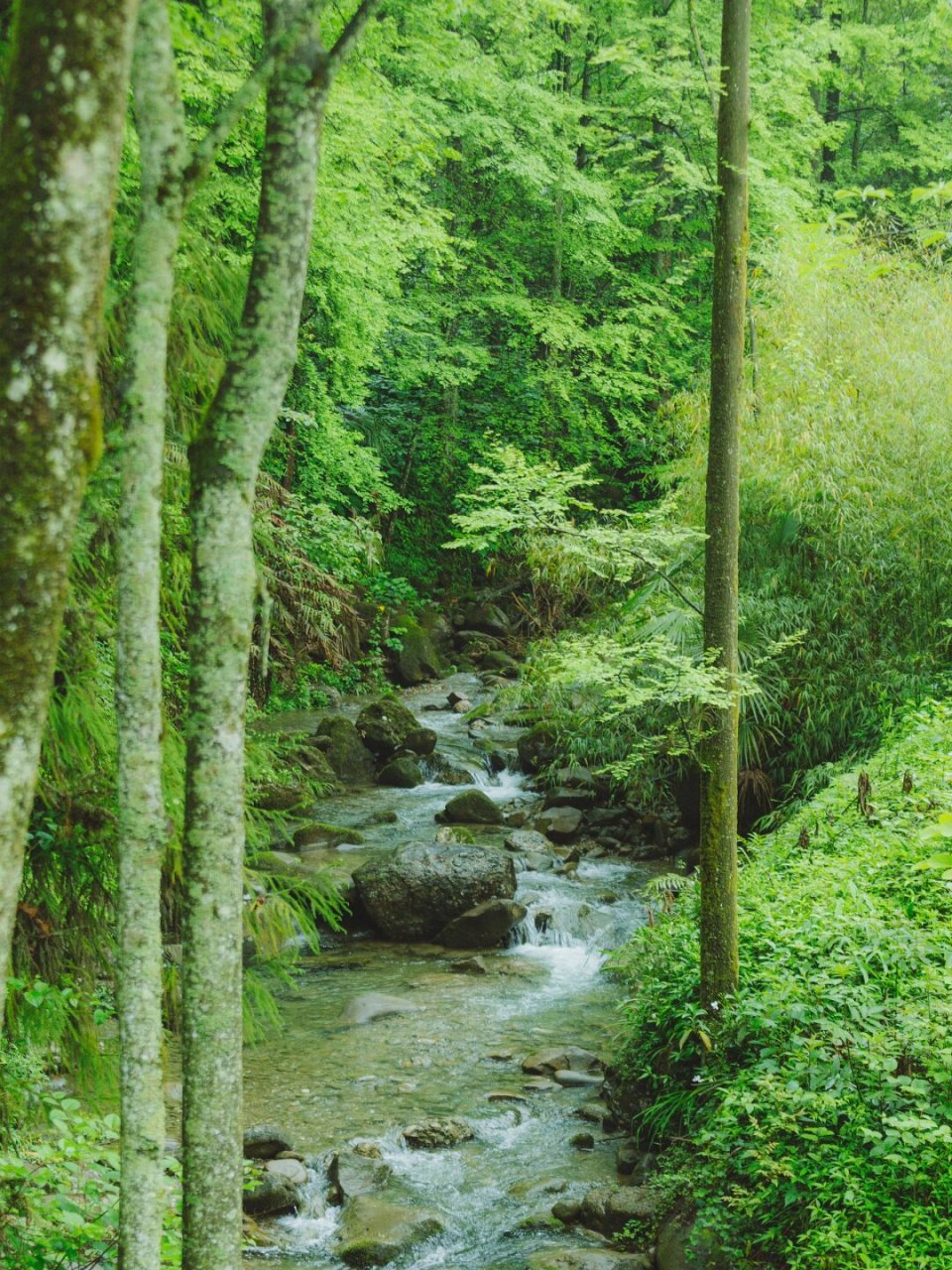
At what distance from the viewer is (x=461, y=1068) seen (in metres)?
8.30

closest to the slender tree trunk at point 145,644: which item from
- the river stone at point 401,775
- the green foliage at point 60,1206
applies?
the green foliage at point 60,1206

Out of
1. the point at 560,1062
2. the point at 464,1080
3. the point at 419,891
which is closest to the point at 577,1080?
the point at 560,1062

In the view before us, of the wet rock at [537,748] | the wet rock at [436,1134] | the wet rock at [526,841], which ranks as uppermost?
the wet rock at [537,748]

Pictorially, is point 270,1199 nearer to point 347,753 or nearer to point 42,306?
point 42,306

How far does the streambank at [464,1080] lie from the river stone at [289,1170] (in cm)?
11

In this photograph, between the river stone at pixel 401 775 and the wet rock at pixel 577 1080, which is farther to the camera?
the river stone at pixel 401 775

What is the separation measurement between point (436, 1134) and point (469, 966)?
2958 millimetres

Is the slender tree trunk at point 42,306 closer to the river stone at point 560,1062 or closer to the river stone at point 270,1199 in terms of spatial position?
the river stone at point 270,1199

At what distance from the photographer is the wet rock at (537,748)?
51.4 ft

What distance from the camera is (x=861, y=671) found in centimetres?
1060

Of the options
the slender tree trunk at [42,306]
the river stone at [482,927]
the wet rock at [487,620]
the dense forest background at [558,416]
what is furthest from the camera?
the wet rock at [487,620]

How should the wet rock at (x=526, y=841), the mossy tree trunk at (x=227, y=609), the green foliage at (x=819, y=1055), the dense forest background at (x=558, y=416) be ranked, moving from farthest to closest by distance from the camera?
1. the wet rock at (x=526, y=841)
2. the green foliage at (x=819, y=1055)
3. the dense forest background at (x=558, y=416)
4. the mossy tree trunk at (x=227, y=609)

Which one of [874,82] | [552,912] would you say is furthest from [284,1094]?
[874,82]

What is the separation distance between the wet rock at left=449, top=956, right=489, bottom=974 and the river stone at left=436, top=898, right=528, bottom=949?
0.41 m
